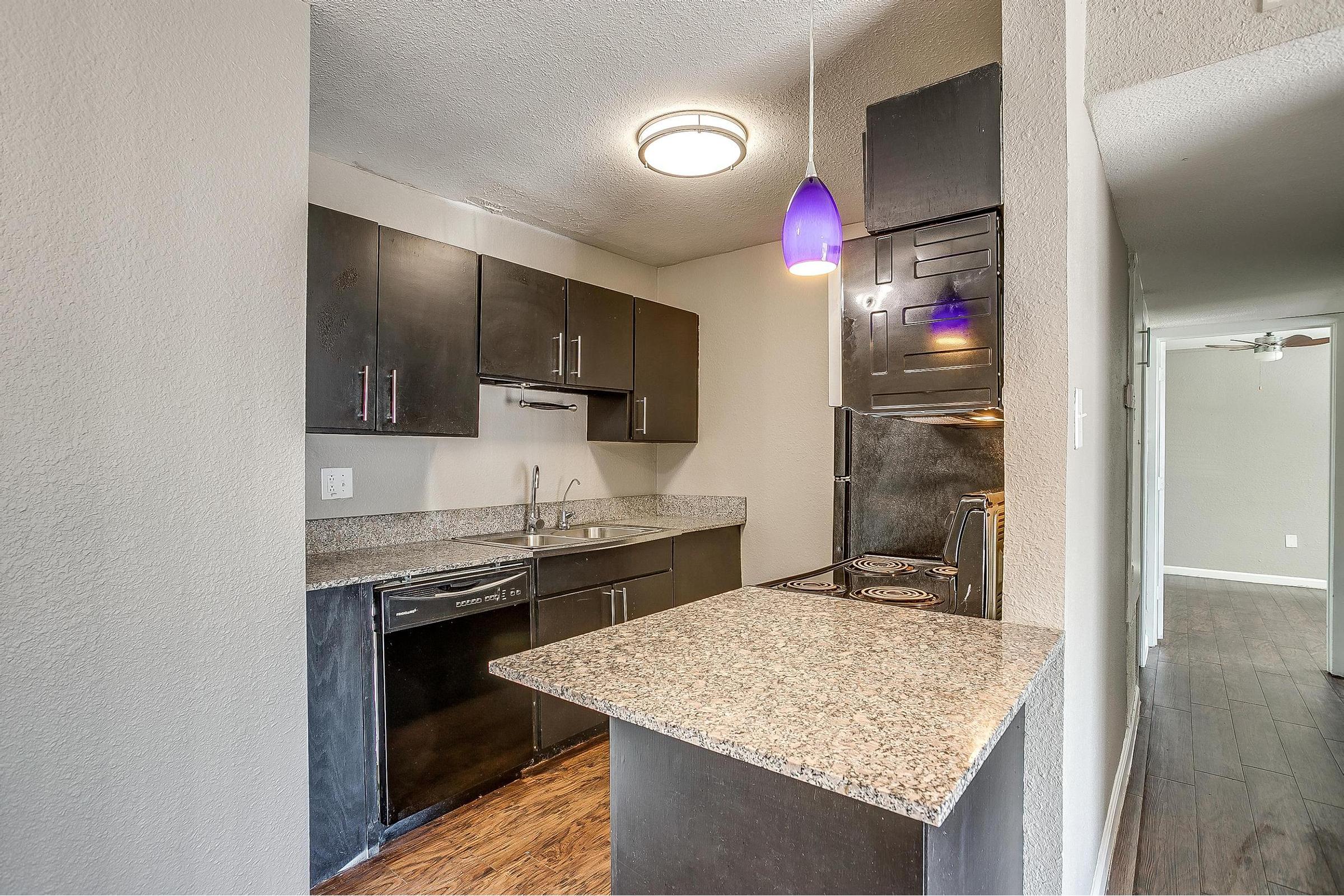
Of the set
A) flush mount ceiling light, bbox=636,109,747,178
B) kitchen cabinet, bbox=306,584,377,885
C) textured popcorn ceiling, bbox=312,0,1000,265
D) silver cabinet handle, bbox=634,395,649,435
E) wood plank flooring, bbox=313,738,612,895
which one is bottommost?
wood plank flooring, bbox=313,738,612,895

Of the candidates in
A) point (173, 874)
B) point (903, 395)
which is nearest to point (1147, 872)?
point (903, 395)

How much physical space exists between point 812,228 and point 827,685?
960mm

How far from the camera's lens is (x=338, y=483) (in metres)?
2.62

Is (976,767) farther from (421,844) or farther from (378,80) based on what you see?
(378,80)

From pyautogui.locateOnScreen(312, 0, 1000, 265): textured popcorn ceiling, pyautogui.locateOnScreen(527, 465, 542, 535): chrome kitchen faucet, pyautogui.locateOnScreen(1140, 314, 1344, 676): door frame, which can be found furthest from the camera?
pyautogui.locateOnScreen(1140, 314, 1344, 676): door frame

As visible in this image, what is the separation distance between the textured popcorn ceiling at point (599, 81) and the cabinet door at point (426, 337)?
0.42 m

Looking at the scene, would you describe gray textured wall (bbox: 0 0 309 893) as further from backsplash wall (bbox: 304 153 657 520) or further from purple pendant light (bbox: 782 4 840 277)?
purple pendant light (bbox: 782 4 840 277)

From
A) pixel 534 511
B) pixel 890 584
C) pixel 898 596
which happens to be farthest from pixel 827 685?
pixel 534 511

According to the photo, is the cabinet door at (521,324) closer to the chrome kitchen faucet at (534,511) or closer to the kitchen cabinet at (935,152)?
the chrome kitchen faucet at (534,511)

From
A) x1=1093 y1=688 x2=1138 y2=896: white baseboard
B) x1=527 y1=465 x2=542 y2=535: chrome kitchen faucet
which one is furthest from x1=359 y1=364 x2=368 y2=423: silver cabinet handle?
x1=1093 y1=688 x2=1138 y2=896: white baseboard

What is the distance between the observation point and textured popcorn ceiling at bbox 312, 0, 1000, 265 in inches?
72.0

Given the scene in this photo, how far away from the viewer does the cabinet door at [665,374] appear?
11.7 feet

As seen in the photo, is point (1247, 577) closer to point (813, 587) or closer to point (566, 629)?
point (813, 587)

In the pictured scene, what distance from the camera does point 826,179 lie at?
2906 millimetres
